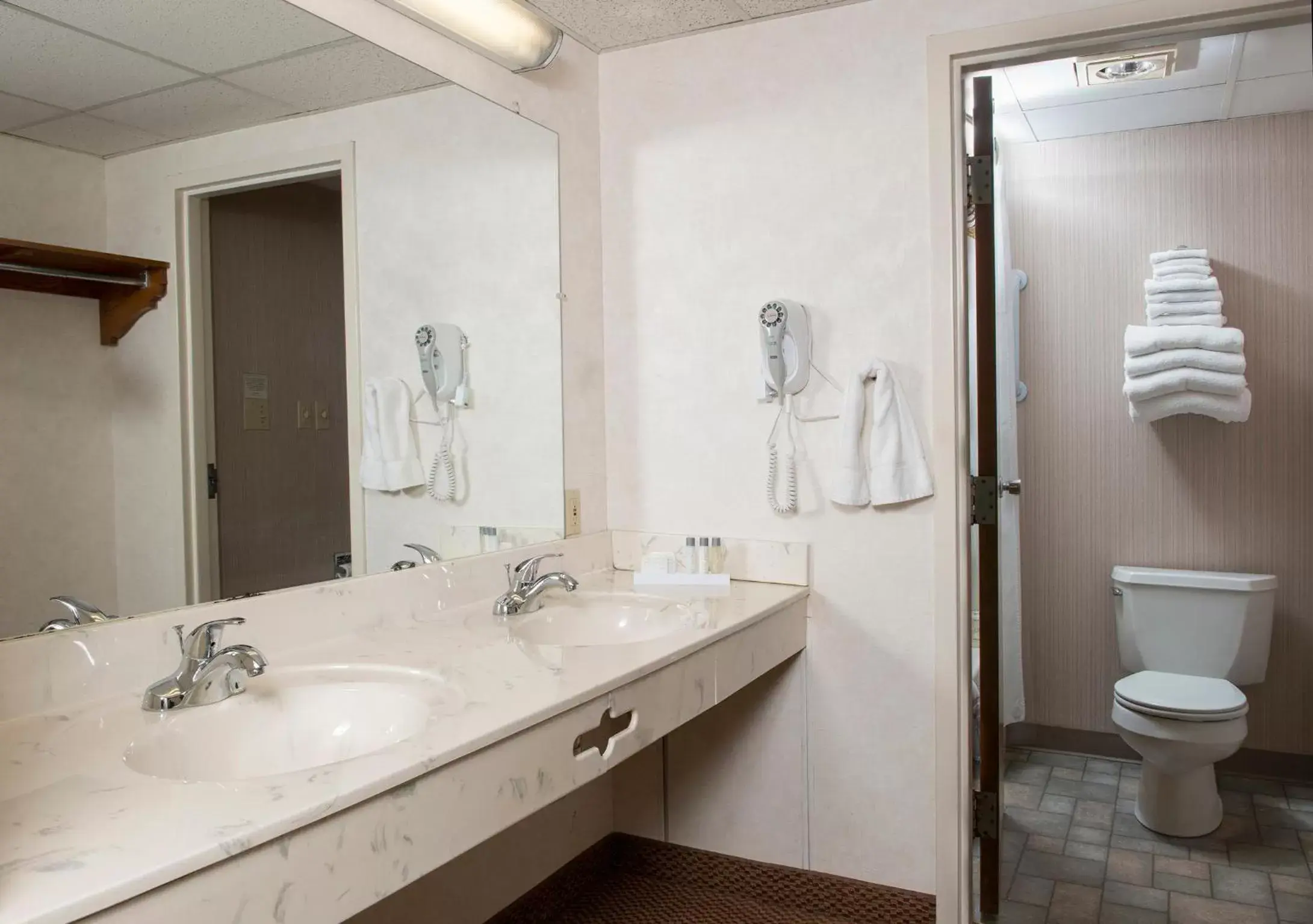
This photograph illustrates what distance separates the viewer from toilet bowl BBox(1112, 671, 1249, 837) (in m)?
2.65

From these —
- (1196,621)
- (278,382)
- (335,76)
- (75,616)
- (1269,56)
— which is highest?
(1269,56)

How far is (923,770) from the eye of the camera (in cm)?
208

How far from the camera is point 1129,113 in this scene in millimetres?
2984

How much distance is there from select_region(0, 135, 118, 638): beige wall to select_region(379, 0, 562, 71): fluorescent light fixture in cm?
79

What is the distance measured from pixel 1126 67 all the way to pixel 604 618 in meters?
2.01

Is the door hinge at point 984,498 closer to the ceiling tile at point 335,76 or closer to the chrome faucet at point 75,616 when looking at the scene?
the ceiling tile at point 335,76

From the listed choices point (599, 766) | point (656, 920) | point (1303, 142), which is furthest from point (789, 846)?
point (1303, 142)

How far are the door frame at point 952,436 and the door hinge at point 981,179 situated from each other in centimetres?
3

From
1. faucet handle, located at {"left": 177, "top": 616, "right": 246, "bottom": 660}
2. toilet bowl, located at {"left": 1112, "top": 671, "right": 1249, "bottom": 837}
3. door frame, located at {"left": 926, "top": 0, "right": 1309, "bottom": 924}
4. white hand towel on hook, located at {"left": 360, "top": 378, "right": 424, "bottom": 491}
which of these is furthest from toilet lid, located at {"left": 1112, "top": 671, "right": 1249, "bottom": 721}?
faucet handle, located at {"left": 177, "top": 616, "right": 246, "bottom": 660}

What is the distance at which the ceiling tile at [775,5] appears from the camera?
6.89ft

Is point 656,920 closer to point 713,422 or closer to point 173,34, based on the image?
point 713,422

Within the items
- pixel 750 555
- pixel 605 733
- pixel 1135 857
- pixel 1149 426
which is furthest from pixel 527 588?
pixel 1149 426

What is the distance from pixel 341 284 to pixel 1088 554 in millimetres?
2677

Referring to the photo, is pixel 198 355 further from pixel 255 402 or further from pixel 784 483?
pixel 784 483
